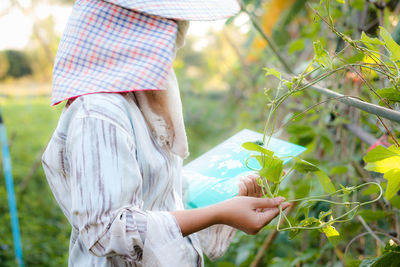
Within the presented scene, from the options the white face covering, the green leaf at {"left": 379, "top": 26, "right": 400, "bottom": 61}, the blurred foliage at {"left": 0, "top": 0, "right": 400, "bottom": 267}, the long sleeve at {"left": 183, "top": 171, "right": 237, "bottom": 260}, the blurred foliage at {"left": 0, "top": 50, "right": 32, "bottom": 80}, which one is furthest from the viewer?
the blurred foliage at {"left": 0, "top": 50, "right": 32, "bottom": 80}

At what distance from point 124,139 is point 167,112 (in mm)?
182

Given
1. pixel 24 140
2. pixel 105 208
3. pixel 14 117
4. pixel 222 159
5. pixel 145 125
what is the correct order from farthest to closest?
pixel 14 117, pixel 24 140, pixel 222 159, pixel 145 125, pixel 105 208

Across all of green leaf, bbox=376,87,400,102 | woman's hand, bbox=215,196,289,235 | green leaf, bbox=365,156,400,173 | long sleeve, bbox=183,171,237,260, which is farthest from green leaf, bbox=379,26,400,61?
long sleeve, bbox=183,171,237,260

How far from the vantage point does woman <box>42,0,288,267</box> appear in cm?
67

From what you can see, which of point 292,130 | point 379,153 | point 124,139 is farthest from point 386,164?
point 292,130

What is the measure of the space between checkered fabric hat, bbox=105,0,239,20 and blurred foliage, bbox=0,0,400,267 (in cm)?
20

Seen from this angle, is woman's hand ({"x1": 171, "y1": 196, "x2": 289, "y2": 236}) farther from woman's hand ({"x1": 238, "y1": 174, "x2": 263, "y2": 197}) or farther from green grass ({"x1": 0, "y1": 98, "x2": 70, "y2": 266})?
green grass ({"x1": 0, "y1": 98, "x2": 70, "y2": 266})

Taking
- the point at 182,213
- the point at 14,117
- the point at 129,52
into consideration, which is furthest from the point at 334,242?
the point at 14,117

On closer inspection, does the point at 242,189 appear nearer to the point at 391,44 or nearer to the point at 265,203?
the point at 265,203

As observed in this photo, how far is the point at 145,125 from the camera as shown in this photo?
0.81 m

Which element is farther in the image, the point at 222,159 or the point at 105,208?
the point at 222,159

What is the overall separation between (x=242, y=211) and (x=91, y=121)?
31 centimetres

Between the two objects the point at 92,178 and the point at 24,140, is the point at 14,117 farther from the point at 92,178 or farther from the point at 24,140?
the point at 92,178

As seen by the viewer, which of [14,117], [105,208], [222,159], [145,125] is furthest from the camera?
[14,117]
